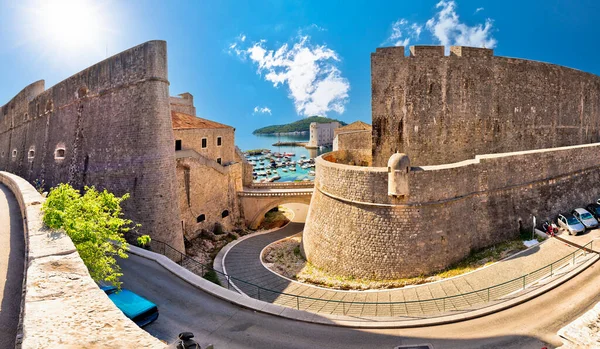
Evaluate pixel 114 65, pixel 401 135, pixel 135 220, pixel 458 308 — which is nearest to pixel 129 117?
pixel 114 65

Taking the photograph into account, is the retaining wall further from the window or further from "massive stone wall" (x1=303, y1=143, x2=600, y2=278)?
the window

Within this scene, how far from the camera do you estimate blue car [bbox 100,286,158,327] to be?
33.4 feet

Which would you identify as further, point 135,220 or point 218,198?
point 218,198

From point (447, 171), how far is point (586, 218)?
27.5ft

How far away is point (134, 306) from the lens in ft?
34.2

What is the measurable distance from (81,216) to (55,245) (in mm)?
2990

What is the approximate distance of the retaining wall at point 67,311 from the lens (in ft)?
15.8

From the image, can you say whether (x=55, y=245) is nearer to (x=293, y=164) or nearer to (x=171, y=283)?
(x=171, y=283)

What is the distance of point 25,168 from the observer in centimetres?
2878

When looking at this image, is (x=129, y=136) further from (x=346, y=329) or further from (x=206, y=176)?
(x=346, y=329)

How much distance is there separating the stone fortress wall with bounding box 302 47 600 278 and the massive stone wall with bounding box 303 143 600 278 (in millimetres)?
50

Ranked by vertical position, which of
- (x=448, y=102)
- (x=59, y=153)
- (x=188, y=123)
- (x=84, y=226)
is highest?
(x=448, y=102)

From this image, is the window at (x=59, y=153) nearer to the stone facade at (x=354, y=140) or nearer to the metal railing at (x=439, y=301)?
the metal railing at (x=439, y=301)

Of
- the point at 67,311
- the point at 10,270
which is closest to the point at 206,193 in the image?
the point at 10,270
